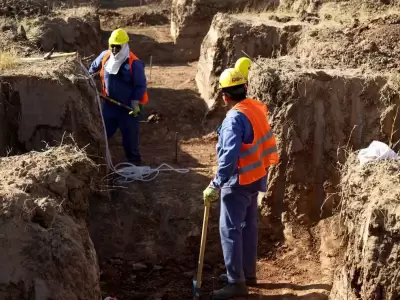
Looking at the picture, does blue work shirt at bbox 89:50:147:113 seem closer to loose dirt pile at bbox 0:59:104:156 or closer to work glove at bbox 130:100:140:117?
work glove at bbox 130:100:140:117

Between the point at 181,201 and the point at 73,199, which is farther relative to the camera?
the point at 181,201

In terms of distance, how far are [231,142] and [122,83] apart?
308 centimetres

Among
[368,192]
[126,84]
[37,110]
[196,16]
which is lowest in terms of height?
[368,192]

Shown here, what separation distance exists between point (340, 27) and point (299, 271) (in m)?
4.90

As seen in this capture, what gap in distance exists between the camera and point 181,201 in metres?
7.31

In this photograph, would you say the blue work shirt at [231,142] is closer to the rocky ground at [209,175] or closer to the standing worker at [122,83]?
the rocky ground at [209,175]

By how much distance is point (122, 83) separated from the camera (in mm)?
8000

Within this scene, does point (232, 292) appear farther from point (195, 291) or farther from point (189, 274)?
point (189, 274)

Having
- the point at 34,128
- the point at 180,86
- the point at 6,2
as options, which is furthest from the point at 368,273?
the point at 6,2

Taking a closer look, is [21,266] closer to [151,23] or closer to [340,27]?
[340,27]

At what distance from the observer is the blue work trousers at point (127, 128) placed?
8094 mm

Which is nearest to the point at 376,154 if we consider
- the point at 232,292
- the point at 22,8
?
the point at 232,292

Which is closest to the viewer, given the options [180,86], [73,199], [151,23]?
[73,199]

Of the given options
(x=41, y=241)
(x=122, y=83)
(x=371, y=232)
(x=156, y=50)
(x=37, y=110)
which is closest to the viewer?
(x=41, y=241)
